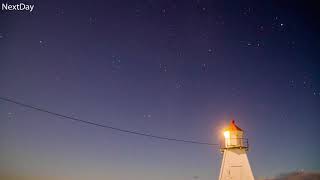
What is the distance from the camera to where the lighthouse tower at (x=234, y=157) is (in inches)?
1164

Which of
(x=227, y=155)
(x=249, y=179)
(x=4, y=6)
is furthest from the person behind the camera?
(x=227, y=155)

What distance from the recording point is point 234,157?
30641 millimetres

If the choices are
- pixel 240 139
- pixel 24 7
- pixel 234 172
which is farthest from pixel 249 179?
pixel 24 7

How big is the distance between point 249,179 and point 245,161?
5.58 feet

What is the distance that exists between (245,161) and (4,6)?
22.6 meters

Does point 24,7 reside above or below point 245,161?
above

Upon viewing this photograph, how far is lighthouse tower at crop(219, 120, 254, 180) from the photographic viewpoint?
29562mm

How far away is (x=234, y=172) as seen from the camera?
2984 centimetres

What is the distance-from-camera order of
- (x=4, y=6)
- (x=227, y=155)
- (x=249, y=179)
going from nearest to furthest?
(x=4, y=6) < (x=249, y=179) < (x=227, y=155)

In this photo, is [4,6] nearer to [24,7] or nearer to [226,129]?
[24,7]

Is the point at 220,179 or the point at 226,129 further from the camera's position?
the point at 226,129

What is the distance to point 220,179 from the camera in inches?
1189

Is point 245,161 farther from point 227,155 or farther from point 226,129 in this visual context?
point 226,129

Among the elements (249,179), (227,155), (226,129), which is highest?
(226,129)
